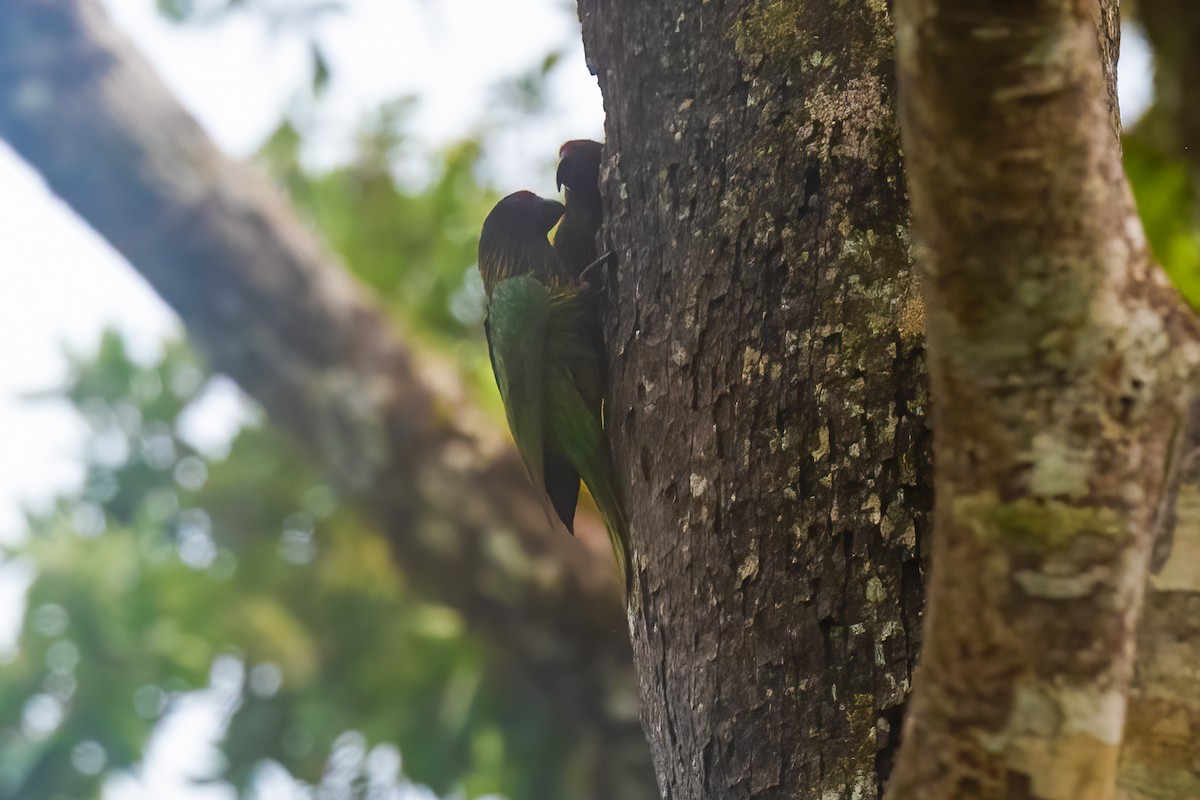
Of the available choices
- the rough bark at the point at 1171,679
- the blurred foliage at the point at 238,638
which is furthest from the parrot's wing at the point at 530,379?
the blurred foliage at the point at 238,638

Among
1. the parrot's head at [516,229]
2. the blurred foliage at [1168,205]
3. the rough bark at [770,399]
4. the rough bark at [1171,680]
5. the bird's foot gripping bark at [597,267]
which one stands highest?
the blurred foliage at [1168,205]

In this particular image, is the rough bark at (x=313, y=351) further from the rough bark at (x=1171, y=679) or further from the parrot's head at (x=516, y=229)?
the rough bark at (x=1171, y=679)

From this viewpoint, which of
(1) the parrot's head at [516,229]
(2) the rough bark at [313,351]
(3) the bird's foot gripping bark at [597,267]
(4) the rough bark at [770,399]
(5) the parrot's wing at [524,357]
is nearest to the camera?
(4) the rough bark at [770,399]

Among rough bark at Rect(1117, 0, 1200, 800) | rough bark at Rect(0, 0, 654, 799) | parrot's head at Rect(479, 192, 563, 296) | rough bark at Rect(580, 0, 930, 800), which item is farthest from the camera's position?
rough bark at Rect(0, 0, 654, 799)

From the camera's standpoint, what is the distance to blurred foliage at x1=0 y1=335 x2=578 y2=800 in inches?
199

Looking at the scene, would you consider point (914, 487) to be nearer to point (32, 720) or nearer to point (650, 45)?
point (650, 45)

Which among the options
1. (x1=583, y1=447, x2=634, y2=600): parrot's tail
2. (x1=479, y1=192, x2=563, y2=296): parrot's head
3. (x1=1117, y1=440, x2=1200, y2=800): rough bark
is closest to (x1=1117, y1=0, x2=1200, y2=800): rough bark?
(x1=1117, y1=440, x2=1200, y2=800): rough bark

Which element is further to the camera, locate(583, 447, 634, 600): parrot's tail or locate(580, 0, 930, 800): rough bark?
locate(583, 447, 634, 600): parrot's tail

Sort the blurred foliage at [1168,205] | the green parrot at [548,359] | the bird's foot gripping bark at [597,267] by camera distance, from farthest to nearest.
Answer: the blurred foliage at [1168,205]
the green parrot at [548,359]
the bird's foot gripping bark at [597,267]

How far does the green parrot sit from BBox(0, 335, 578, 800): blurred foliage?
331cm

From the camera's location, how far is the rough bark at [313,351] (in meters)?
4.32

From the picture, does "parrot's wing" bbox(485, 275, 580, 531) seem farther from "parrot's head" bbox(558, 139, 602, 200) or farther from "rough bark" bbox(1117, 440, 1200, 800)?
"rough bark" bbox(1117, 440, 1200, 800)

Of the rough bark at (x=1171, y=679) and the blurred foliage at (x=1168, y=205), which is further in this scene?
the blurred foliage at (x=1168, y=205)

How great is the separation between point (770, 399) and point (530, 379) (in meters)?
0.59
